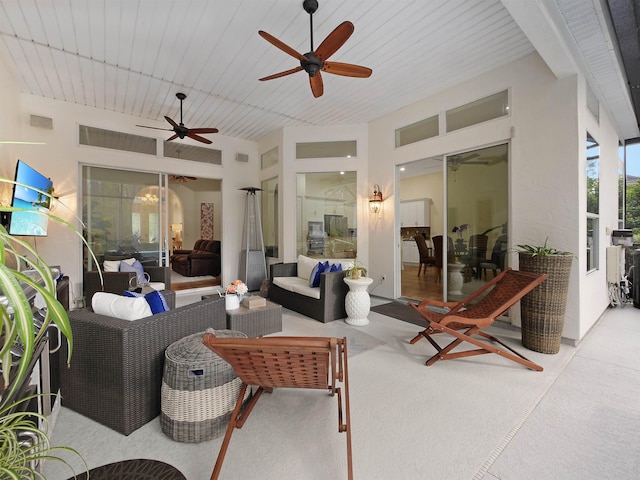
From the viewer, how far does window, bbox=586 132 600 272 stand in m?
3.57

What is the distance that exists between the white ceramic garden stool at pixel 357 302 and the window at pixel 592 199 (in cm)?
270

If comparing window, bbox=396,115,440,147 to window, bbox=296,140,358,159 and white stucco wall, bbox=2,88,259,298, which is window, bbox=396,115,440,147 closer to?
window, bbox=296,140,358,159

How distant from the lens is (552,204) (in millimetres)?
3342

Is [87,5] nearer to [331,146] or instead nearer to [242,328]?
[242,328]

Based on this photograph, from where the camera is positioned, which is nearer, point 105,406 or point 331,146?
point 105,406

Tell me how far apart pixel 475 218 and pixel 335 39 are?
2.96m

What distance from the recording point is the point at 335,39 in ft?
8.52

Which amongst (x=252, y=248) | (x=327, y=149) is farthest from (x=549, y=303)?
(x=252, y=248)

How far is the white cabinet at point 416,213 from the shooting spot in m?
8.56

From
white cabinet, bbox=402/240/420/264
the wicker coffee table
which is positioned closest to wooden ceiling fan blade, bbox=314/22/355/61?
the wicker coffee table

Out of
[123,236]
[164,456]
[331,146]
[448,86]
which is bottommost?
[164,456]

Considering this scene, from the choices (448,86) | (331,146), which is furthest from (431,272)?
(448,86)

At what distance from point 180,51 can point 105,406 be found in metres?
3.72

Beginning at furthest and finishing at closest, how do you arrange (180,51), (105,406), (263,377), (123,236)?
(123,236), (180,51), (105,406), (263,377)
